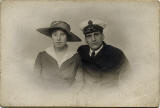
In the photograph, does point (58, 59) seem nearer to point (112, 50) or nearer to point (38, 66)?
point (38, 66)

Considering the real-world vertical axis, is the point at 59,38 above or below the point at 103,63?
above

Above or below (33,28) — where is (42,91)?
below

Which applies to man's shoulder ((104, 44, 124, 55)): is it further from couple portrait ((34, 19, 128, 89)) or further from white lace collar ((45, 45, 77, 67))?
white lace collar ((45, 45, 77, 67))

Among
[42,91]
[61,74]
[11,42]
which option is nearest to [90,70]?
[61,74]

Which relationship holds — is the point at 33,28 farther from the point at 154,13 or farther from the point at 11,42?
the point at 154,13

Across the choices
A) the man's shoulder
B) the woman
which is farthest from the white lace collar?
the man's shoulder

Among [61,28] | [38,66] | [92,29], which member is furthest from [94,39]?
[38,66]
